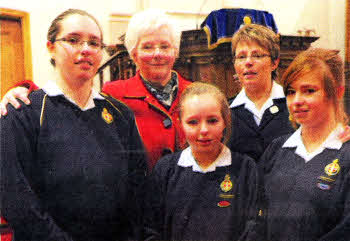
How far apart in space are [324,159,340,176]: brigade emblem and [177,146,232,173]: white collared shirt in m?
0.21

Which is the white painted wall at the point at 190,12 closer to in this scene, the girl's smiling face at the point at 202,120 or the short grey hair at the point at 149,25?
the short grey hair at the point at 149,25

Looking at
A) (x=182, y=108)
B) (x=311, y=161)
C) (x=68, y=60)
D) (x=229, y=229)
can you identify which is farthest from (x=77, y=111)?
(x=311, y=161)

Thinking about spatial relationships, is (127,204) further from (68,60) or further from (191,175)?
(68,60)

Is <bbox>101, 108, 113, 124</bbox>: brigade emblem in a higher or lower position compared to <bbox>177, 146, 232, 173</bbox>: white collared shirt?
higher

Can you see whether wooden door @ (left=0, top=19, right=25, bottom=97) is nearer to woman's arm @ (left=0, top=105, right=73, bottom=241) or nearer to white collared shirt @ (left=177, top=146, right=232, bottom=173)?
woman's arm @ (left=0, top=105, right=73, bottom=241)

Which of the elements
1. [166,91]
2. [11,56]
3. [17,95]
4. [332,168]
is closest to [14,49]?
[11,56]

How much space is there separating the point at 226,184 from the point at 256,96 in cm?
23

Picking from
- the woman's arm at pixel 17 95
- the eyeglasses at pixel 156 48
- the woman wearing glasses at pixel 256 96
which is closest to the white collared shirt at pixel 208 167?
the woman wearing glasses at pixel 256 96

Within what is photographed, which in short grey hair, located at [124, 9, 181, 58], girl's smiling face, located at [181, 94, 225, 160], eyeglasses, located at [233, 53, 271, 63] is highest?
short grey hair, located at [124, 9, 181, 58]

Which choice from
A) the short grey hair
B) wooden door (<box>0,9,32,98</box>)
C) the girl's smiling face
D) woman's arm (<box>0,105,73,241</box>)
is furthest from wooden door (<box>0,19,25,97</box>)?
the girl's smiling face

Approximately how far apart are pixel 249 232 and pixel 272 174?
145 mm

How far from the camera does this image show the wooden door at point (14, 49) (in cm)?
77

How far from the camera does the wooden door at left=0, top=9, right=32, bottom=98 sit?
0.77 meters

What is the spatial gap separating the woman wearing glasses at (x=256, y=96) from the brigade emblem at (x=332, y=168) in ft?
0.42
